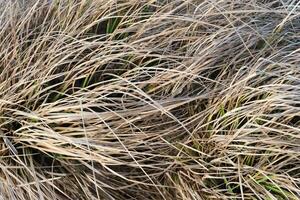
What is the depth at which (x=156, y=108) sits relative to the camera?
1.10 metres

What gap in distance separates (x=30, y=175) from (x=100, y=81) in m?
0.27

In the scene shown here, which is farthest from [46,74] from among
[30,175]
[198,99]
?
[198,99]

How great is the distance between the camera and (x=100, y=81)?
1.19 metres

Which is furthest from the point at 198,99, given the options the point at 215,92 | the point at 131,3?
the point at 131,3

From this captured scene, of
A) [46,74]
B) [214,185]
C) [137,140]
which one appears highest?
[46,74]

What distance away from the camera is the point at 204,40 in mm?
1176

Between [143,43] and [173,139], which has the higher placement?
[143,43]

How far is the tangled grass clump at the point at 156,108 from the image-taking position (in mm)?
1069

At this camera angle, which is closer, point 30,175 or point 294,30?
point 30,175

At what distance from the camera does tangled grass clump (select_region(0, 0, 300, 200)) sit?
1069 millimetres

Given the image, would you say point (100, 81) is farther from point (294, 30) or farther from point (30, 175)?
point (294, 30)

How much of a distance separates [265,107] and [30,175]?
1.74 ft

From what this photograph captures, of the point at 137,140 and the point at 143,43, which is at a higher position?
the point at 143,43

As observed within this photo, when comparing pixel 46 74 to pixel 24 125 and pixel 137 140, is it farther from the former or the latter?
pixel 137 140
